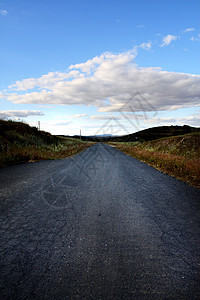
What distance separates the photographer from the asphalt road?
1870 millimetres

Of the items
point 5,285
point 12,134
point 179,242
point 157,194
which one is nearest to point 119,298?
point 5,285

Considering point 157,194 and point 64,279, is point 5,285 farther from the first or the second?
point 157,194

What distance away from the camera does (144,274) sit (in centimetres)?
205

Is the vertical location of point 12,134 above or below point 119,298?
above

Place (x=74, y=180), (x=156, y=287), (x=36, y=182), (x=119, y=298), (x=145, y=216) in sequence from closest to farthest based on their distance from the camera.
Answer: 1. (x=119, y=298)
2. (x=156, y=287)
3. (x=145, y=216)
4. (x=36, y=182)
5. (x=74, y=180)

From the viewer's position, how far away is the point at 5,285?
74.9 inches

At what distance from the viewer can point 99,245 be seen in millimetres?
2617

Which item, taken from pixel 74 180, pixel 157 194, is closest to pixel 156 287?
pixel 157 194

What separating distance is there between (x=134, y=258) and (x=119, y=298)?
2.13 feet

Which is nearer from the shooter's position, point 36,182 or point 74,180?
point 36,182

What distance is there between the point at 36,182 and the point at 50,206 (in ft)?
7.76

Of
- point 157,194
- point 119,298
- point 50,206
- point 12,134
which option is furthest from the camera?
point 12,134

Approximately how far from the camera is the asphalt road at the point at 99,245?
187 centimetres

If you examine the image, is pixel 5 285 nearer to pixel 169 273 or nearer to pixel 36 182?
pixel 169 273
